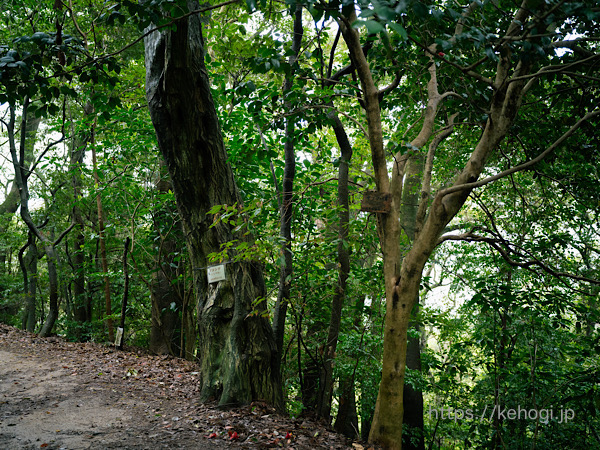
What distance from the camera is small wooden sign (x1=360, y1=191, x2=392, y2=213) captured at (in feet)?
10.8

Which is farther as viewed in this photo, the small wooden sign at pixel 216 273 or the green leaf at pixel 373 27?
the small wooden sign at pixel 216 273

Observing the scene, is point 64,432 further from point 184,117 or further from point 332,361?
point 184,117

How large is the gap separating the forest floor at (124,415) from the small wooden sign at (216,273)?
1253mm

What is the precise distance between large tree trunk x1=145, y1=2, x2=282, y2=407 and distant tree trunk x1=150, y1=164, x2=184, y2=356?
269 cm

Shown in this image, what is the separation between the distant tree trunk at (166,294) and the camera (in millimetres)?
7168

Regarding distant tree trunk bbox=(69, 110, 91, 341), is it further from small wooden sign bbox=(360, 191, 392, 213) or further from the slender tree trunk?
small wooden sign bbox=(360, 191, 392, 213)

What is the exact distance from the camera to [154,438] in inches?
130

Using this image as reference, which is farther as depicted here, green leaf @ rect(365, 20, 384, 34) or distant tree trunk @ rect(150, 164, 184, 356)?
distant tree trunk @ rect(150, 164, 184, 356)

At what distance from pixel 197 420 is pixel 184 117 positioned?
2.93m

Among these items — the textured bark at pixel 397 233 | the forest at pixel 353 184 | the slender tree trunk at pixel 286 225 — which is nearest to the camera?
the forest at pixel 353 184

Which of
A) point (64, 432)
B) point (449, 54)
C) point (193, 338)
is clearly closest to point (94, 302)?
point (193, 338)

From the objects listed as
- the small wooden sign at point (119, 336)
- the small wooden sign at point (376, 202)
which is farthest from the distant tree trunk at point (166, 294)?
the small wooden sign at point (376, 202)

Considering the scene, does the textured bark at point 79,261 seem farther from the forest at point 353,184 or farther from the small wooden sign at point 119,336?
the small wooden sign at point 119,336

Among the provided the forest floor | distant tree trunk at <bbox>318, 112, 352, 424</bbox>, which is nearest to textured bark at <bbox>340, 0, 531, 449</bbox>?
the forest floor
